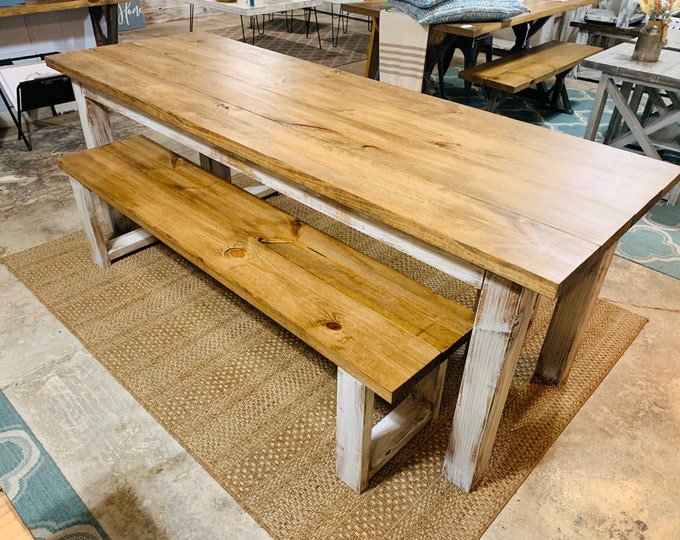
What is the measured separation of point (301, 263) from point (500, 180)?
22.1 inches

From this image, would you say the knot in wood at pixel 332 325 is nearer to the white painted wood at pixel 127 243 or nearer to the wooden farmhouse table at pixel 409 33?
the white painted wood at pixel 127 243

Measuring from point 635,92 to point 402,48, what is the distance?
1.42 meters

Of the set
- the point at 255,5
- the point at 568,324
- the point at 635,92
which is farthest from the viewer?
the point at 255,5

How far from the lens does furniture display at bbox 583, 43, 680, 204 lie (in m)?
2.69

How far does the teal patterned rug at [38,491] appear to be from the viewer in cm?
133

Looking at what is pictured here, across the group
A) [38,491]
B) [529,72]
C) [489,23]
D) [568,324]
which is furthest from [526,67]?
[38,491]

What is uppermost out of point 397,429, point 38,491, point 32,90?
point 32,90

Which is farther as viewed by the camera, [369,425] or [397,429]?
[397,429]

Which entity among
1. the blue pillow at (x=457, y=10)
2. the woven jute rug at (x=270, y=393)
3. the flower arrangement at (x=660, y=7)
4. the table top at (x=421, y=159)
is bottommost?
the woven jute rug at (x=270, y=393)

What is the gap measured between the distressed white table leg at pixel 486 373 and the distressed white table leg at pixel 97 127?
1.71m

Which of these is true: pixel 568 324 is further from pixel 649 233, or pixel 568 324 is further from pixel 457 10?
pixel 457 10

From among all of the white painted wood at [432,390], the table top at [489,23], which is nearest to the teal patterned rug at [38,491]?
the white painted wood at [432,390]

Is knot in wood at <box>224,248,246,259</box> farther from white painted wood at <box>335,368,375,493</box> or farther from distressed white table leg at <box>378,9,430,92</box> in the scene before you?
distressed white table leg at <box>378,9,430,92</box>

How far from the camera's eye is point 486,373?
3.95ft
